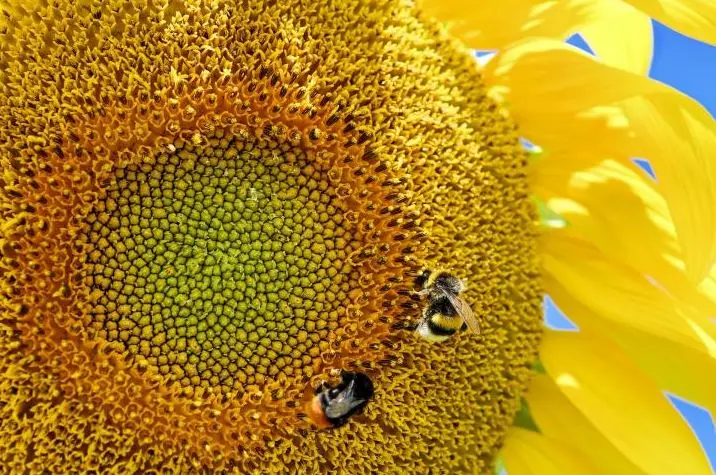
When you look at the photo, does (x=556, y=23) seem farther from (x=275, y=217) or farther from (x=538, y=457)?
(x=538, y=457)

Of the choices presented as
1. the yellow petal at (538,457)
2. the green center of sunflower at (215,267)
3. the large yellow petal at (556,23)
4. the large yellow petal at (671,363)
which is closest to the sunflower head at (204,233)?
the green center of sunflower at (215,267)

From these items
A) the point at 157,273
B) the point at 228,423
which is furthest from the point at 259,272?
the point at 228,423

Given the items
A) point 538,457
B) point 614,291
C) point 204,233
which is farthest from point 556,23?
point 538,457

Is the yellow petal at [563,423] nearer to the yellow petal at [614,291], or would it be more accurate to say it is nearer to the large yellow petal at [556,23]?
the yellow petal at [614,291]

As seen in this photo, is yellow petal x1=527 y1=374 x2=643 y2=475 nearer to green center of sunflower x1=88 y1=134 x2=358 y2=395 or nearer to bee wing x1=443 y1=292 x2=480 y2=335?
bee wing x1=443 y1=292 x2=480 y2=335

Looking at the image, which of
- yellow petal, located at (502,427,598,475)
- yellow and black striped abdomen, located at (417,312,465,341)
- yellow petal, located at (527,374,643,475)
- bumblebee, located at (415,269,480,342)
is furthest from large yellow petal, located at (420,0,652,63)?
yellow petal, located at (502,427,598,475)

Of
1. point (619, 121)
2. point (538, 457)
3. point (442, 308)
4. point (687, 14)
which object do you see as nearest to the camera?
point (442, 308)
